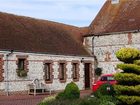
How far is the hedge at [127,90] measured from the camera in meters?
16.5

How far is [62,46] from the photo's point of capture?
1367 inches

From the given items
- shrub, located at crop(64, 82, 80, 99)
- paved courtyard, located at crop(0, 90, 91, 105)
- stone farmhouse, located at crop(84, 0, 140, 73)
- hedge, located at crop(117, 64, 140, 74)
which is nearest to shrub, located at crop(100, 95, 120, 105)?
shrub, located at crop(64, 82, 80, 99)

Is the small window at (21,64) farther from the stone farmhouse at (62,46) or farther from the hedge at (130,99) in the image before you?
the hedge at (130,99)

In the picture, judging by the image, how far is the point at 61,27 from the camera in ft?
128

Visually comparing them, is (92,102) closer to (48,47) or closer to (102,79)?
(102,79)

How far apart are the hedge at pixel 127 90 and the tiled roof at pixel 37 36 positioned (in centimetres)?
1334

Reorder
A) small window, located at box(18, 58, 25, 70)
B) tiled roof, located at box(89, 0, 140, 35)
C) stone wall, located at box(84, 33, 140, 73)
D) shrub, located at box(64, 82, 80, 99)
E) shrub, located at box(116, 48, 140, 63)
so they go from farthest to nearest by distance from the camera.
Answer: tiled roof, located at box(89, 0, 140, 35) < stone wall, located at box(84, 33, 140, 73) < small window, located at box(18, 58, 25, 70) < shrub, located at box(116, 48, 140, 63) < shrub, located at box(64, 82, 80, 99)

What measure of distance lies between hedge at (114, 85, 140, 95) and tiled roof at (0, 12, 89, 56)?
1334cm

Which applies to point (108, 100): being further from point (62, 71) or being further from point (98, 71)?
point (98, 71)

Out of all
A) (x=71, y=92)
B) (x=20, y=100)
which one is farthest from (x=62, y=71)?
(x=71, y=92)

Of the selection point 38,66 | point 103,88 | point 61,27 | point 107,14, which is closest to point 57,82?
point 38,66

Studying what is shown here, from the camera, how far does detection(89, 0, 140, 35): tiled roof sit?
121 feet

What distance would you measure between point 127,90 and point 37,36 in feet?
58.0

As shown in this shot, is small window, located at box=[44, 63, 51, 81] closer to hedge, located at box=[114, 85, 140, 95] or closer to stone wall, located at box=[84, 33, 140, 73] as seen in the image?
stone wall, located at box=[84, 33, 140, 73]
